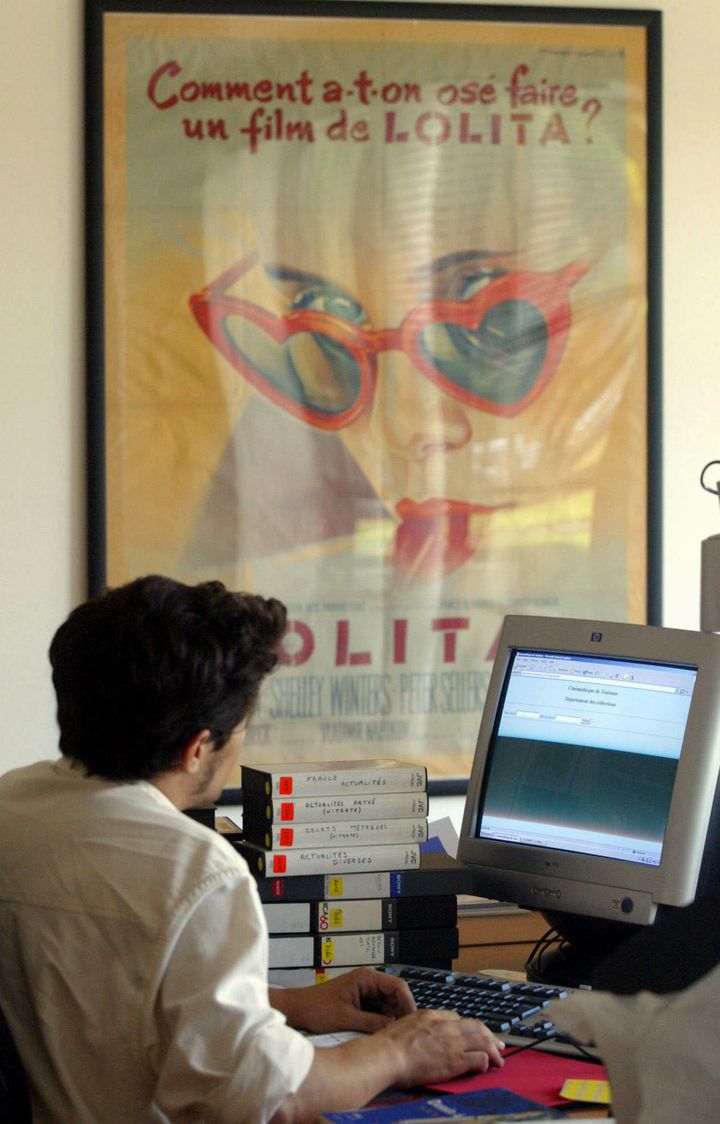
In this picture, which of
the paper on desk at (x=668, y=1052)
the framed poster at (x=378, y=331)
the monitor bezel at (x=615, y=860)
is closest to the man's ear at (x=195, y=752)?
the monitor bezel at (x=615, y=860)

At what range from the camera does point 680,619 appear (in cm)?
324

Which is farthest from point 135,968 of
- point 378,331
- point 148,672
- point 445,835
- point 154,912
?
point 378,331

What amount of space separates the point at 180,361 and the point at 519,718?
140 cm

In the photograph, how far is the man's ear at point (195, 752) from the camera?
1.50m

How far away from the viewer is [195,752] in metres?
1.51

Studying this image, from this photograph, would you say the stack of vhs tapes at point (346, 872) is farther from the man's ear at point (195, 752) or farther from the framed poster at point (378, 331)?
the framed poster at point (378, 331)

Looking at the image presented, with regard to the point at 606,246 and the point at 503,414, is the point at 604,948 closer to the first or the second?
the point at 503,414

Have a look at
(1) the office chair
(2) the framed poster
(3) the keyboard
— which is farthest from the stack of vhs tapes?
(2) the framed poster

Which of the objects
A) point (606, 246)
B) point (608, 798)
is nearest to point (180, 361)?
point (606, 246)

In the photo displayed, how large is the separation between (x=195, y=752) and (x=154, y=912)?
0.74ft

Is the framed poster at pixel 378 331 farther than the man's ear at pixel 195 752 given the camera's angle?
Yes

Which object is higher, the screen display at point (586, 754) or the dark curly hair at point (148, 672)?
the dark curly hair at point (148, 672)

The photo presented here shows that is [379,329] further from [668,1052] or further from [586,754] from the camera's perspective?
[668,1052]

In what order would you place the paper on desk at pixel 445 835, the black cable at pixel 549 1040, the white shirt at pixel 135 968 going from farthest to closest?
the paper on desk at pixel 445 835 < the black cable at pixel 549 1040 < the white shirt at pixel 135 968
